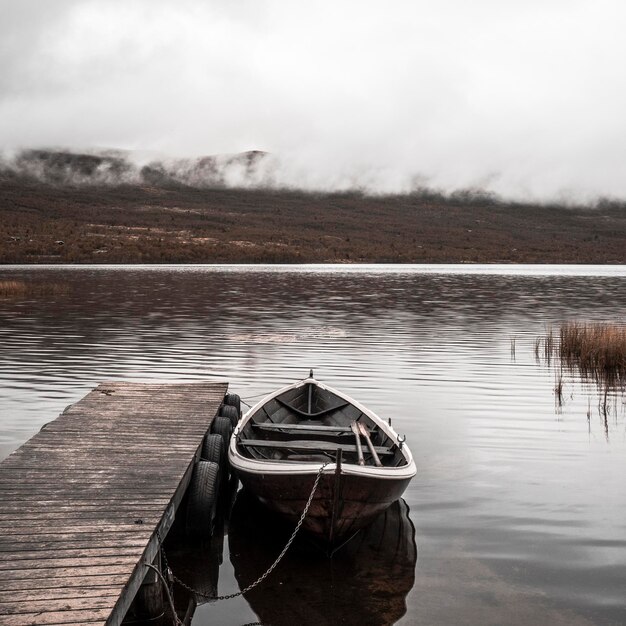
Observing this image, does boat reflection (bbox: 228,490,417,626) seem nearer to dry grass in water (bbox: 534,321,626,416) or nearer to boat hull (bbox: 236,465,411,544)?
boat hull (bbox: 236,465,411,544)

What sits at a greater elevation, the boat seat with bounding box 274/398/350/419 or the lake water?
the boat seat with bounding box 274/398/350/419

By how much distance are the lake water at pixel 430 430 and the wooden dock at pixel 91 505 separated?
1233mm

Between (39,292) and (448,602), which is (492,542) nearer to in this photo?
(448,602)

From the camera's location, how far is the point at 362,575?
8.49m

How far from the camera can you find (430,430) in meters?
14.9

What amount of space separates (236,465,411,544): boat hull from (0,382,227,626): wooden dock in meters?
1.22

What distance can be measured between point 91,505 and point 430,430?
819 centimetres

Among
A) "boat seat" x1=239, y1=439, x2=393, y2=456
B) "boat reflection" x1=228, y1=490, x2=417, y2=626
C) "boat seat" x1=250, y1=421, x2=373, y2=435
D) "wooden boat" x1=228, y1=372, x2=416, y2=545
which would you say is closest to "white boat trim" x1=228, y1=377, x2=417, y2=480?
"wooden boat" x1=228, y1=372, x2=416, y2=545

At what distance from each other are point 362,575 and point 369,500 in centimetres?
82

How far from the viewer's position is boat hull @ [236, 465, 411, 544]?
27.4 feet

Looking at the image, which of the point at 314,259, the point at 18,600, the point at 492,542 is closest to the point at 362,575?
the point at 492,542

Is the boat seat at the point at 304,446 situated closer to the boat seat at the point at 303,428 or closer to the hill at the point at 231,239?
the boat seat at the point at 303,428

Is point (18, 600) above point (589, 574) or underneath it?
above

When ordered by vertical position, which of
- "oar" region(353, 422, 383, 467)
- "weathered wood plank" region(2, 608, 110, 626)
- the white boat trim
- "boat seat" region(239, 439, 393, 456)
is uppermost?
the white boat trim
